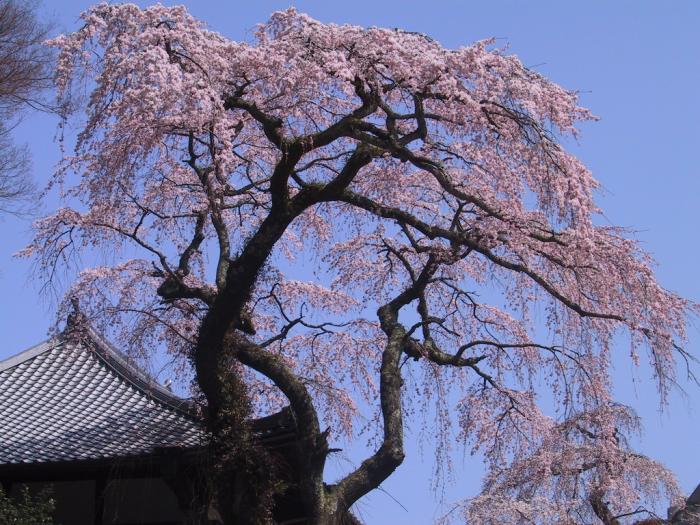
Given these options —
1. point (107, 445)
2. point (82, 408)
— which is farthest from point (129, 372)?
point (107, 445)

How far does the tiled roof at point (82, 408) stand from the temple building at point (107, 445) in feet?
0.04

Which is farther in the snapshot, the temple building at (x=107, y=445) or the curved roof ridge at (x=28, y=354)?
the curved roof ridge at (x=28, y=354)

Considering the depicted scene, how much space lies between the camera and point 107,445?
1112 centimetres

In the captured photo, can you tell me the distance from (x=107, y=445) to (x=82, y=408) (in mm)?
1789

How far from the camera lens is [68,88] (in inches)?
378

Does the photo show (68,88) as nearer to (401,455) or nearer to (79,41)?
(79,41)

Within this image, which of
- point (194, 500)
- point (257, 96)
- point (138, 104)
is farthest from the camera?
point (257, 96)

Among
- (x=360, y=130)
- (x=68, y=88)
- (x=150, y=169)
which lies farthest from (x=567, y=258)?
(x=68, y=88)

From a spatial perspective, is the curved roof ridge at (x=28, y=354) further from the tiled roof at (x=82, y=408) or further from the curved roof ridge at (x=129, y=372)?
the curved roof ridge at (x=129, y=372)

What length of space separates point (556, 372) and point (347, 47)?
3827 millimetres

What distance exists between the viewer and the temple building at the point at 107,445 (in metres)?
10.4

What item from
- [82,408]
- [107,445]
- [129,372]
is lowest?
[107,445]

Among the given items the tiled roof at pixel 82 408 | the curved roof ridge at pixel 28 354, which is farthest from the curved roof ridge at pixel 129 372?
the curved roof ridge at pixel 28 354

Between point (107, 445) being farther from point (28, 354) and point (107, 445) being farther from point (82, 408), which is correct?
point (28, 354)
